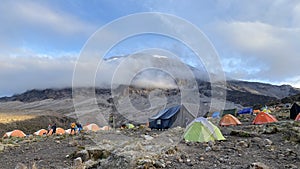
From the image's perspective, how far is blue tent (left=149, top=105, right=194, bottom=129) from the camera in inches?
738

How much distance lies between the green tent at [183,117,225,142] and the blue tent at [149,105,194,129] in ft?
23.7

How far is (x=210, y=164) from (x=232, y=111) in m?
29.6

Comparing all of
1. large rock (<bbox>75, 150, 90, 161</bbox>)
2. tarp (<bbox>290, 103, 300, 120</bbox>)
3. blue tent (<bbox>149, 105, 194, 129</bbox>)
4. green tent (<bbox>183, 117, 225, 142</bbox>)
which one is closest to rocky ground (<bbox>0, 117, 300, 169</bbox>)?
large rock (<bbox>75, 150, 90, 161</bbox>)

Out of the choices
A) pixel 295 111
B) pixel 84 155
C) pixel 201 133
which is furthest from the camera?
pixel 295 111

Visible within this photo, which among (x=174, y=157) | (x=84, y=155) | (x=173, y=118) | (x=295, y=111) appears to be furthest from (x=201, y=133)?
(x=295, y=111)

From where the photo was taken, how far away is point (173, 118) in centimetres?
1928

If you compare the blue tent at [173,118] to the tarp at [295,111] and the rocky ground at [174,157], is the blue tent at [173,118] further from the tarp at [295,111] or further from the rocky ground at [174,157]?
the rocky ground at [174,157]

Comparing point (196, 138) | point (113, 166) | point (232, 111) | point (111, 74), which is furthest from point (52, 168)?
point (232, 111)

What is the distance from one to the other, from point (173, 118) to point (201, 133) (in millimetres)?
8705

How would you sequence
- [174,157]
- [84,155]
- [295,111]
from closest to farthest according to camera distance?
[174,157] < [84,155] < [295,111]

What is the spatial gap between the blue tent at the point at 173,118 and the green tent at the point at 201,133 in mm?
7230

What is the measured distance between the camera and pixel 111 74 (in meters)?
8.68

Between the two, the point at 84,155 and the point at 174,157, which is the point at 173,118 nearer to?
the point at 174,157

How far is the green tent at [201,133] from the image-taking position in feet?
34.4
